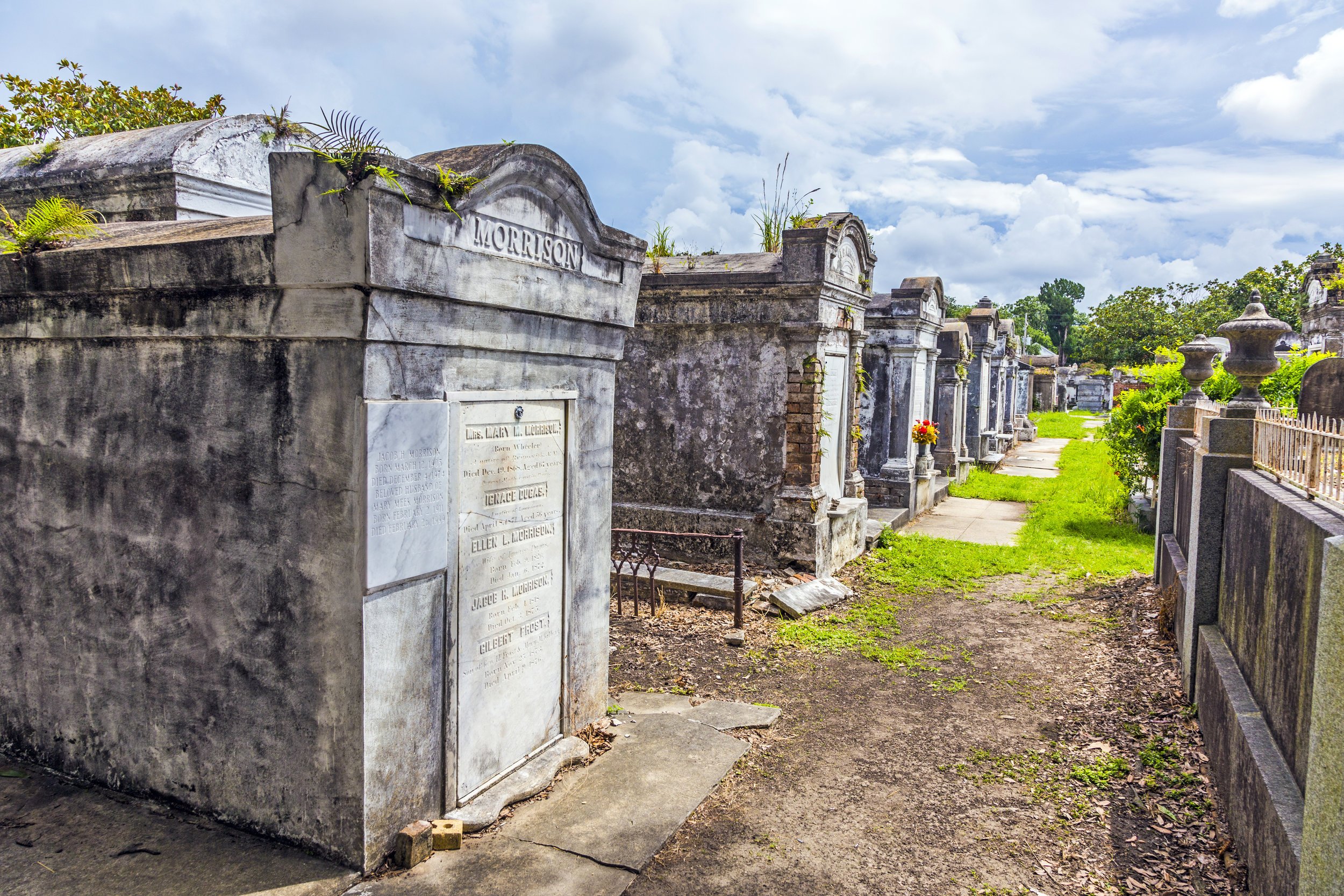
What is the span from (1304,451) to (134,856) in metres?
5.51

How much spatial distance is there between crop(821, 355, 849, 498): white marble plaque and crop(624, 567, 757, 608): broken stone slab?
5.43 ft

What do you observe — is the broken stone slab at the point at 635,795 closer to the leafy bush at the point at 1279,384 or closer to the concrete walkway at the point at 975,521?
the leafy bush at the point at 1279,384

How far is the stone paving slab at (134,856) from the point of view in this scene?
3152 mm

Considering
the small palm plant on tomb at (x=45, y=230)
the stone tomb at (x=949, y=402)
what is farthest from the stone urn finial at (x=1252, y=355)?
the stone tomb at (x=949, y=402)

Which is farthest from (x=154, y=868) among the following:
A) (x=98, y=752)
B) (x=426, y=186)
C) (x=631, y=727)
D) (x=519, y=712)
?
(x=426, y=186)

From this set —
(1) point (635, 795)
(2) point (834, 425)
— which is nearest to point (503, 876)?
(1) point (635, 795)

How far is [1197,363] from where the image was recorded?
325 inches

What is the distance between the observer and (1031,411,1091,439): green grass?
29141 mm

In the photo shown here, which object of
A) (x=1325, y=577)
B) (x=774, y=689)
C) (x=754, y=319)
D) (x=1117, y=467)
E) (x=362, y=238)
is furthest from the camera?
(x=1117, y=467)

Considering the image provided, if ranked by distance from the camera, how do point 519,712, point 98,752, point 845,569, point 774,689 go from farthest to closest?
point 845,569
point 774,689
point 519,712
point 98,752

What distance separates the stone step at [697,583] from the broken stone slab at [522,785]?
313cm

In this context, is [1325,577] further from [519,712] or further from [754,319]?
[754,319]

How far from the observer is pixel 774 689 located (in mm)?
5965

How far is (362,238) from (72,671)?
256 centimetres
